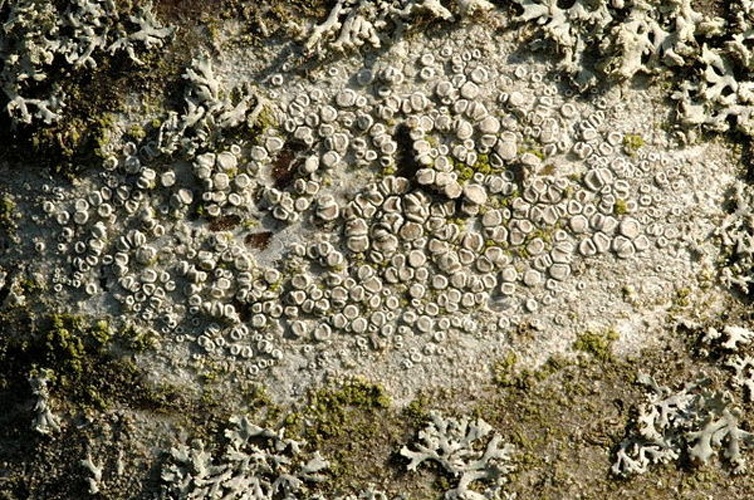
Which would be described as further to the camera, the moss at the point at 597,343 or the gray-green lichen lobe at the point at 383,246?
the moss at the point at 597,343

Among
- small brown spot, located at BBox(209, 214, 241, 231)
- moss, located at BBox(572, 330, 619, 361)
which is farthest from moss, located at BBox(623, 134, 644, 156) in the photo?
small brown spot, located at BBox(209, 214, 241, 231)

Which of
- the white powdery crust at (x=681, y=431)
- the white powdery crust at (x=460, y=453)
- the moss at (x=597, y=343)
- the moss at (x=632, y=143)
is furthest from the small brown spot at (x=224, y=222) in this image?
the white powdery crust at (x=681, y=431)

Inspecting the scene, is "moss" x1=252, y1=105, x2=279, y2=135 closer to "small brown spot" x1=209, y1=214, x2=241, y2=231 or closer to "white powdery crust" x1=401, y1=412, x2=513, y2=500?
"small brown spot" x1=209, y1=214, x2=241, y2=231

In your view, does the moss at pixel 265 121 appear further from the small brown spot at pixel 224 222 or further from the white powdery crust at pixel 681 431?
the white powdery crust at pixel 681 431

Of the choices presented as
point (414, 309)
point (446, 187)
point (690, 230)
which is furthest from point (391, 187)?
point (690, 230)

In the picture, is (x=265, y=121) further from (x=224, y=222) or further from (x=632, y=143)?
(x=632, y=143)

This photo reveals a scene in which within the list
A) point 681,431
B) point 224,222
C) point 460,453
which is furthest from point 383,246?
point 681,431
